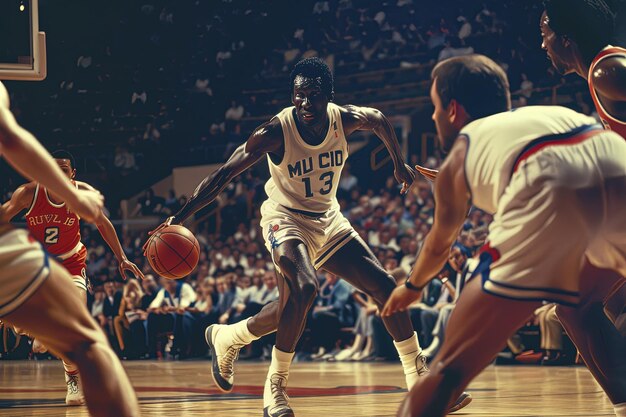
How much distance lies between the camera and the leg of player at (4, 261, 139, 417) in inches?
126

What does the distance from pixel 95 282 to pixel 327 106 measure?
12400 mm

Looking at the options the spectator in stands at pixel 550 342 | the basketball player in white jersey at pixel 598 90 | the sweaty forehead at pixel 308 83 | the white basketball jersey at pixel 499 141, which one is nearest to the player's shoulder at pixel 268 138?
the sweaty forehead at pixel 308 83

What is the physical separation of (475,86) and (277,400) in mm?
2699

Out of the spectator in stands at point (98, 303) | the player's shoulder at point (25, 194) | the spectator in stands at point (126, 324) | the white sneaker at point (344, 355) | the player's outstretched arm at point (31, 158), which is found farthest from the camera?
the spectator in stands at point (98, 303)

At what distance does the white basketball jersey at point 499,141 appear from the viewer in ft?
10.6

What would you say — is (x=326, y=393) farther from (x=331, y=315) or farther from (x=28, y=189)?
(x=331, y=315)

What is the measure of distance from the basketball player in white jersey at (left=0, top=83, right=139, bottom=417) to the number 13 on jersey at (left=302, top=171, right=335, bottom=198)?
2893mm

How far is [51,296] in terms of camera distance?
10.5ft

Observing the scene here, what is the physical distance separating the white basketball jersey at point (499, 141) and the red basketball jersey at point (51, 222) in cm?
525

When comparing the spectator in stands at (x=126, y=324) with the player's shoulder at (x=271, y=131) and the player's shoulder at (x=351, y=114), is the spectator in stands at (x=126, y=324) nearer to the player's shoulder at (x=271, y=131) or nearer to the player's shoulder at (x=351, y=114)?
the player's shoulder at (x=351, y=114)

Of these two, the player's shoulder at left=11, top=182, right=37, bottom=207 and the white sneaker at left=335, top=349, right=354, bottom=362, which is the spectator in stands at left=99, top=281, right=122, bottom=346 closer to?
the white sneaker at left=335, top=349, right=354, bottom=362

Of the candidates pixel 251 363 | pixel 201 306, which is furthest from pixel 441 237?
pixel 201 306

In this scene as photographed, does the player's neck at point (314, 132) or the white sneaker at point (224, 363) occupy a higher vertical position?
the player's neck at point (314, 132)

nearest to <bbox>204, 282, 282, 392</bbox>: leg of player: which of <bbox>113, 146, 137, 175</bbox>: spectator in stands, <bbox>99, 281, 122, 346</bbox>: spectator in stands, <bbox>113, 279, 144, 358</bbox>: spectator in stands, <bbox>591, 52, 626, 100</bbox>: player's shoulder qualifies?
<bbox>591, 52, 626, 100</bbox>: player's shoulder
